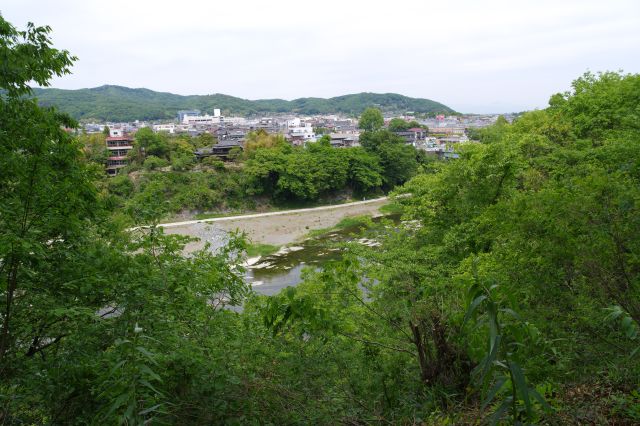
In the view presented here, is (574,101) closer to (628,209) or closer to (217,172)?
(628,209)

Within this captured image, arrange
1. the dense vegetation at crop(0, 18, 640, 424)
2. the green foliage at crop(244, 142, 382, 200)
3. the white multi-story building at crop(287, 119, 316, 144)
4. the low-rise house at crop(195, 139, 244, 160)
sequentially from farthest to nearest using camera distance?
the white multi-story building at crop(287, 119, 316, 144), the low-rise house at crop(195, 139, 244, 160), the green foliage at crop(244, 142, 382, 200), the dense vegetation at crop(0, 18, 640, 424)

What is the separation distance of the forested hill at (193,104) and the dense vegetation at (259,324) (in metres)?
107

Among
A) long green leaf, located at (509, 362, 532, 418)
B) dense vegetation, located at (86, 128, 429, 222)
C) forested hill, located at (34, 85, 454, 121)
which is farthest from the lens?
forested hill, located at (34, 85, 454, 121)

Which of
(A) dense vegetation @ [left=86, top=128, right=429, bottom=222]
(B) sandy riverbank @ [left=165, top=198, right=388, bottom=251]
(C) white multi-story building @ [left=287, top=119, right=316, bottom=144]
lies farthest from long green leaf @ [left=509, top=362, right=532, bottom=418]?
(C) white multi-story building @ [left=287, top=119, right=316, bottom=144]

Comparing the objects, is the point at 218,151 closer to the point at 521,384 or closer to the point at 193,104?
the point at 521,384

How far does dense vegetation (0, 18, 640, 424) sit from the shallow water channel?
45.1 feet

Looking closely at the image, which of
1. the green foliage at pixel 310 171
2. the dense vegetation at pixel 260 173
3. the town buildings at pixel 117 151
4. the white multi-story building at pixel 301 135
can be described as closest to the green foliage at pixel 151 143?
the dense vegetation at pixel 260 173

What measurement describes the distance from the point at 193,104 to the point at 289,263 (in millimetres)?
143773

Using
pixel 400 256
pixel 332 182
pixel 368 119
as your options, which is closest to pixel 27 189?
pixel 400 256

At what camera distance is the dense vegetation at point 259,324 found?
294 cm

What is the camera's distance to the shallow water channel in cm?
2042

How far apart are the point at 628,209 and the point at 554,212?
713mm

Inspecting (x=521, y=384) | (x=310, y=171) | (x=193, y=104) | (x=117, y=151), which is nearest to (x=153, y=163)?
(x=117, y=151)

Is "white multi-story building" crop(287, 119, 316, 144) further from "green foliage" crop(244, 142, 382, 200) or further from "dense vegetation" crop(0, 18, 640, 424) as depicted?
"dense vegetation" crop(0, 18, 640, 424)
